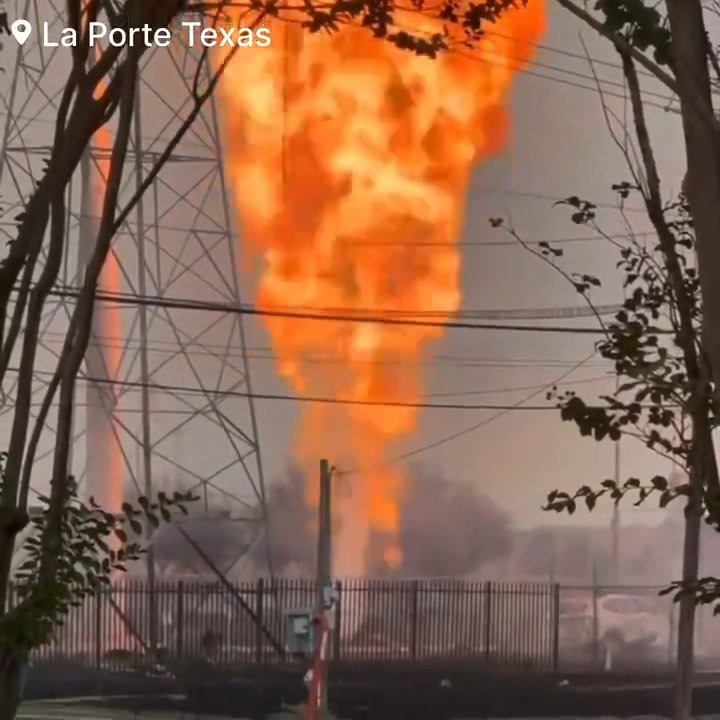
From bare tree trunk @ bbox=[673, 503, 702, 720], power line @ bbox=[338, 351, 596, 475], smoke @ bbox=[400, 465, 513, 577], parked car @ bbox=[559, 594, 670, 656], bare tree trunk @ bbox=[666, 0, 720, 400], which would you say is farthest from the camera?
parked car @ bbox=[559, 594, 670, 656]

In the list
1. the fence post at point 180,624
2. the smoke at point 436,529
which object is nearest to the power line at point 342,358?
the smoke at point 436,529

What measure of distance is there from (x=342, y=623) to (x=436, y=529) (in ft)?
3.72

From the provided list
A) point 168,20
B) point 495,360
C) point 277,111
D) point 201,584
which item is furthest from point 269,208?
point 168,20

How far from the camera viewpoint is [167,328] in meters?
10.8

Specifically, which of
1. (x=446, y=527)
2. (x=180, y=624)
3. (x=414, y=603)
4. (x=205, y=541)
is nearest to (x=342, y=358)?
(x=446, y=527)

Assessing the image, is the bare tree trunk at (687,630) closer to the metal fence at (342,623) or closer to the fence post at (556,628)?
the metal fence at (342,623)

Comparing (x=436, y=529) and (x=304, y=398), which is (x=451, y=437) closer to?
(x=436, y=529)

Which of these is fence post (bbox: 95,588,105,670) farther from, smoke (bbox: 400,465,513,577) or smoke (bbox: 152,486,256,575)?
smoke (bbox: 400,465,513,577)

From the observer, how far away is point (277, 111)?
1155cm

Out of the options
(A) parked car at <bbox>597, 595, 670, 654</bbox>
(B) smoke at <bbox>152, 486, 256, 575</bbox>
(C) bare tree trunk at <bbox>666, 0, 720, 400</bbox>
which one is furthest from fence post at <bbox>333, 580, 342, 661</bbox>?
(C) bare tree trunk at <bbox>666, 0, 720, 400</bbox>

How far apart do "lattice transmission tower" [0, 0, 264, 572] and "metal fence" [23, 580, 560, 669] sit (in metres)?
0.80

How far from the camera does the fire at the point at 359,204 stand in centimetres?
1137

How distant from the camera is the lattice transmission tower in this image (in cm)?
1014

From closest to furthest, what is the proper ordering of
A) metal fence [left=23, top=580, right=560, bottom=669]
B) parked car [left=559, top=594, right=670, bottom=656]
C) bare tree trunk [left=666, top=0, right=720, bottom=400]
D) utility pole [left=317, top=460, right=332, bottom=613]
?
bare tree trunk [left=666, top=0, right=720, bottom=400], utility pole [left=317, top=460, right=332, bottom=613], metal fence [left=23, top=580, right=560, bottom=669], parked car [left=559, top=594, right=670, bottom=656]
